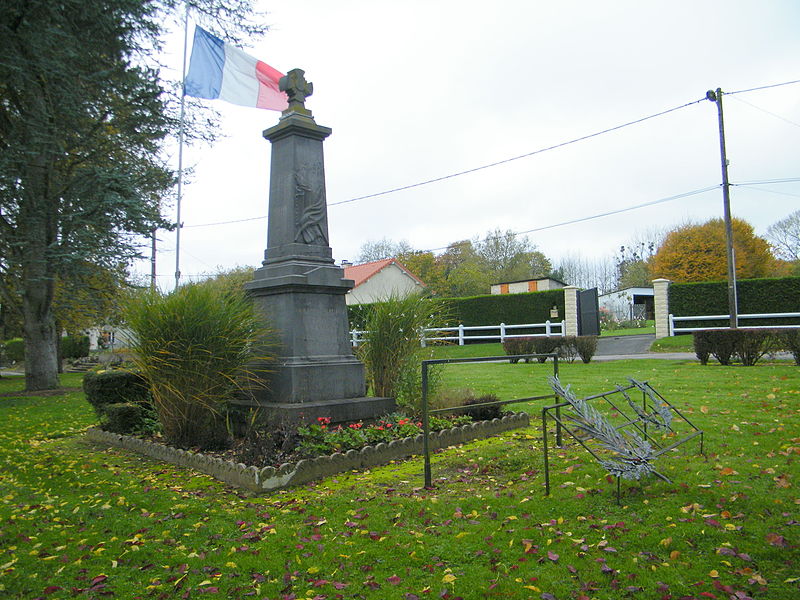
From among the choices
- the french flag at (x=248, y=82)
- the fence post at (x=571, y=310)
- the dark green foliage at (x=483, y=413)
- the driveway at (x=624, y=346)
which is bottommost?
the dark green foliage at (x=483, y=413)

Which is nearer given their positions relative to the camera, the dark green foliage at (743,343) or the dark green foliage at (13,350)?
the dark green foliage at (743,343)

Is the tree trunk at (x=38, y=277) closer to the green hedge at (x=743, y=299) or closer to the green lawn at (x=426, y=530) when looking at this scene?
the green lawn at (x=426, y=530)

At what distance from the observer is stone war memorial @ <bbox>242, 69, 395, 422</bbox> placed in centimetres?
636

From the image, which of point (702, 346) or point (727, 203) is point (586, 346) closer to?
point (702, 346)

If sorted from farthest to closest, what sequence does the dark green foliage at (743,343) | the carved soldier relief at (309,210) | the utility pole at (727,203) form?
the utility pole at (727,203)
the dark green foliage at (743,343)
the carved soldier relief at (309,210)

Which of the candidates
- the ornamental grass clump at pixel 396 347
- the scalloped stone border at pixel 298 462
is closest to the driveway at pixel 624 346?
the ornamental grass clump at pixel 396 347

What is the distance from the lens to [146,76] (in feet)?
41.9

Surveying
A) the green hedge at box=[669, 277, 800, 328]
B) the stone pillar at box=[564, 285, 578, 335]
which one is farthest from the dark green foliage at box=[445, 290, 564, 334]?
the green hedge at box=[669, 277, 800, 328]

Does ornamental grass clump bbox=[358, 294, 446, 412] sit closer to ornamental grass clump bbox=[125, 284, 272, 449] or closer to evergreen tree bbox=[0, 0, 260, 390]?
ornamental grass clump bbox=[125, 284, 272, 449]

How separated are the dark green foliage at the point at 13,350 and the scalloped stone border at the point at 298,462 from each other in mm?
28940

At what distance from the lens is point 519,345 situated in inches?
642

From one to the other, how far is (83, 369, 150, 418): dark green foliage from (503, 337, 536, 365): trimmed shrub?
34.1 feet

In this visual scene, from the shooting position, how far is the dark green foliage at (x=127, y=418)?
7.02m

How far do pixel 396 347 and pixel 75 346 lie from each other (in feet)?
96.4
